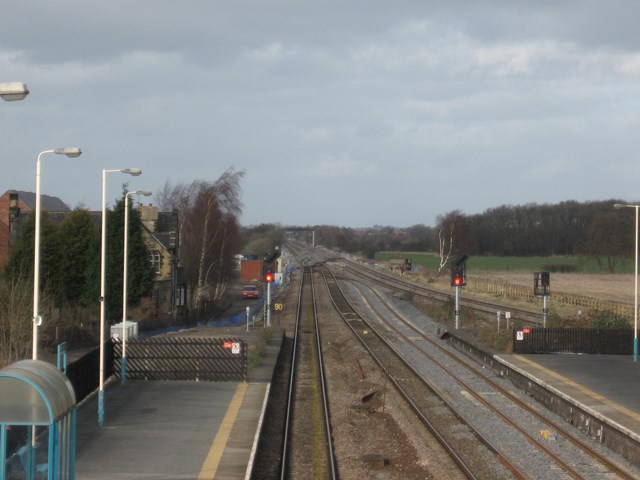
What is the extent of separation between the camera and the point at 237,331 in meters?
33.8

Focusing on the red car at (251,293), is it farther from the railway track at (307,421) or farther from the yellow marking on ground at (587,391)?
the yellow marking on ground at (587,391)

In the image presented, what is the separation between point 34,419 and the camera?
9.36 m

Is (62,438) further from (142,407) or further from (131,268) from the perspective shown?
(131,268)

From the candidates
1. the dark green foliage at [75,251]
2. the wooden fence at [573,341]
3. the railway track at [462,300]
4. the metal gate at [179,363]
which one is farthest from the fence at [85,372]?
the railway track at [462,300]

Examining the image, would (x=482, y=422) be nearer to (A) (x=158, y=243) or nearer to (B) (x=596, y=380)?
(B) (x=596, y=380)

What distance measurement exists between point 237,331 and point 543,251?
4298 inches

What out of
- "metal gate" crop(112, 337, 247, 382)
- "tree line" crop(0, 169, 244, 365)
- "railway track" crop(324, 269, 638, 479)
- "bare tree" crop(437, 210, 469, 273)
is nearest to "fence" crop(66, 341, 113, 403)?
"metal gate" crop(112, 337, 247, 382)

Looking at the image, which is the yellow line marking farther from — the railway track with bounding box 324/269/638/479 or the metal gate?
the railway track with bounding box 324/269/638/479

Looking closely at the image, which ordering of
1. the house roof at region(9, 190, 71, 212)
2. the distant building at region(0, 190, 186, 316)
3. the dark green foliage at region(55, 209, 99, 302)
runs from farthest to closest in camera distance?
the house roof at region(9, 190, 71, 212) < the distant building at region(0, 190, 186, 316) < the dark green foliage at region(55, 209, 99, 302)

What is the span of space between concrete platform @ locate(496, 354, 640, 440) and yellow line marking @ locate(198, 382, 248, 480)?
25.4 ft

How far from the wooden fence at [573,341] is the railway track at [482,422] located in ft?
6.78

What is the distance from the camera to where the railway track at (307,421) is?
43.7 feet

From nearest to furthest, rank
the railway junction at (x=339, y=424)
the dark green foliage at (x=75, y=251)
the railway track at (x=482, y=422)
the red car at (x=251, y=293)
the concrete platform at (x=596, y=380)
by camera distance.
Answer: the railway junction at (x=339, y=424), the railway track at (x=482, y=422), the concrete platform at (x=596, y=380), the dark green foliage at (x=75, y=251), the red car at (x=251, y=293)

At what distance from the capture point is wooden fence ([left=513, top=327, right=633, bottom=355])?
81.4ft
